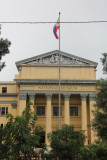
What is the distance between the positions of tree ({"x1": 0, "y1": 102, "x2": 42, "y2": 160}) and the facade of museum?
2407 centimetres

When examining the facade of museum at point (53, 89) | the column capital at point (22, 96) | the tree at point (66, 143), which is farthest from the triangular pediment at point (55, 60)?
the tree at point (66, 143)

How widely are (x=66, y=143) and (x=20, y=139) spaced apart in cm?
318

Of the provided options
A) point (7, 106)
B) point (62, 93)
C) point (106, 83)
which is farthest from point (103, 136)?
point (7, 106)

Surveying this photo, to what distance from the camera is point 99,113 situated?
25.2 metres

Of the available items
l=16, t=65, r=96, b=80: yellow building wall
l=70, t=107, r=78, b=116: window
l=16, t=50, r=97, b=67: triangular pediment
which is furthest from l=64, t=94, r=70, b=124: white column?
l=16, t=50, r=97, b=67: triangular pediment

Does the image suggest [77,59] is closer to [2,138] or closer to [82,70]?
[82,70]

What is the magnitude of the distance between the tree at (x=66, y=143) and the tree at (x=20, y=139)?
1.34 metres

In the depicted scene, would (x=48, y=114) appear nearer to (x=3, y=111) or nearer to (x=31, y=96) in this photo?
(x=31, y=96)

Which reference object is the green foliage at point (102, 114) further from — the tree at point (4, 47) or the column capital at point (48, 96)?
the column capital at point (48, 96)

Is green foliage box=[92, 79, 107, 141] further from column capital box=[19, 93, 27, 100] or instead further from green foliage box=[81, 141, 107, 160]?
column capital box=[19, 93, 27, 100]

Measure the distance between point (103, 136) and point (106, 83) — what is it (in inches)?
201

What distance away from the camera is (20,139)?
17125 millimetres

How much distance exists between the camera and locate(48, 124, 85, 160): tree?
17.5 metres

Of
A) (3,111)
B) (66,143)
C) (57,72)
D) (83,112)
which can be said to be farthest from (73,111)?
(66,143)
